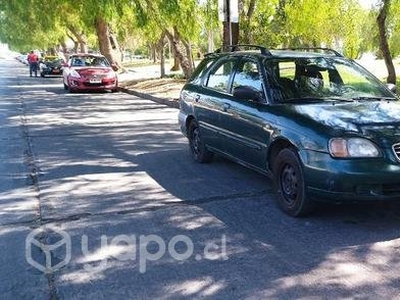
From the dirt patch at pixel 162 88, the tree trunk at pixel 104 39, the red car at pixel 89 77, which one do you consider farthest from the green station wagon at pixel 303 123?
the tree trunk at pixel 104 39

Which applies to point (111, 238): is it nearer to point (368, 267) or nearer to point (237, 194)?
point (237, 194)

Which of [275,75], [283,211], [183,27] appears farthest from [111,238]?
[183,27]

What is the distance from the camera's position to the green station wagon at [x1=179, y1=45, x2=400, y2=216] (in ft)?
15.6

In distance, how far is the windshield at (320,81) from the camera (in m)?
5.87

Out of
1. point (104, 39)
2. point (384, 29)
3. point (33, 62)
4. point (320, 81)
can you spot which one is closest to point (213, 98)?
point (320, 81)

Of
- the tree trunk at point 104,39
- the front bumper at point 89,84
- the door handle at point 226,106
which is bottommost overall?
the front bumper at point 89,84

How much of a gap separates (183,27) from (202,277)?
16637 millimetres

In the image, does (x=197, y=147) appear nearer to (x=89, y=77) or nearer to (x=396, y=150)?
(x=396, y=150)

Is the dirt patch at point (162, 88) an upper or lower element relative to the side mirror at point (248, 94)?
lower

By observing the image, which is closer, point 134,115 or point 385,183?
point 385,183

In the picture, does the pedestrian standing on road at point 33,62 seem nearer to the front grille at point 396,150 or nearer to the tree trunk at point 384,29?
the tree trunk at point 384,29

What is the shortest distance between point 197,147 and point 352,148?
3403 millimetres

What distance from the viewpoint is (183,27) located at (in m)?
19.7

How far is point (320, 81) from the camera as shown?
6.11 meters
